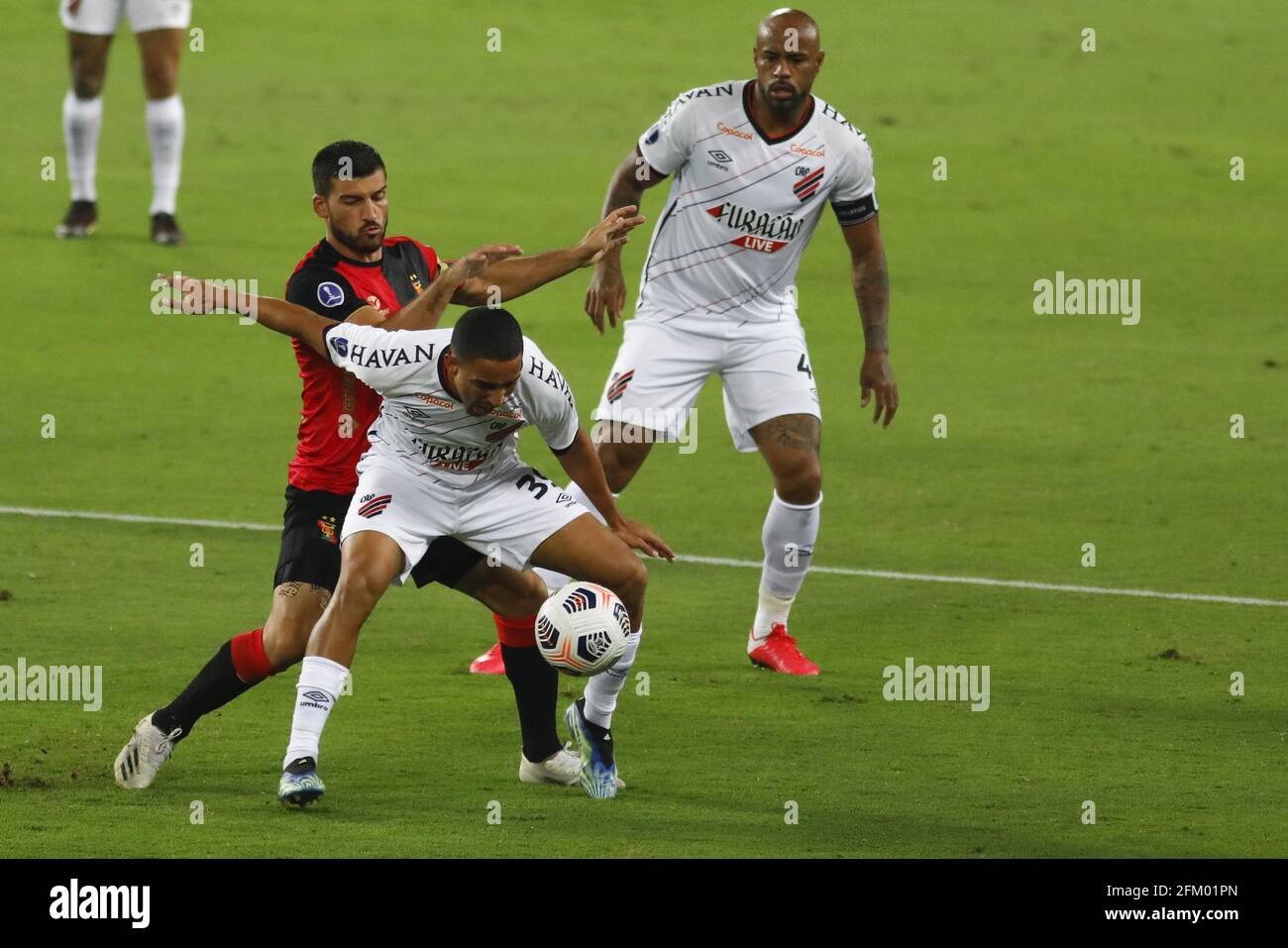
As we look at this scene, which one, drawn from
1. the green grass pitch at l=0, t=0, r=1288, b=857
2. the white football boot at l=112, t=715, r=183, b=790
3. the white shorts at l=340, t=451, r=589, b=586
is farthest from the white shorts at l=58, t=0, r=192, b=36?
the white football boot at l=112, t=715, r=183, b=790

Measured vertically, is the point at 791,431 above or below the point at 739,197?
below

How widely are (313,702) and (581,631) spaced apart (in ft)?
2.98

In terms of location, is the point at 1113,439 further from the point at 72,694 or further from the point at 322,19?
the point at 322,19

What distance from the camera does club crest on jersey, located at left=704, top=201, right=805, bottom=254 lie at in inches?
387

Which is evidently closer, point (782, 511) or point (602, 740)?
point (602, 740)

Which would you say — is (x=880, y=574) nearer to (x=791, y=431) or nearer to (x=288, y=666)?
(x=791, y=431)

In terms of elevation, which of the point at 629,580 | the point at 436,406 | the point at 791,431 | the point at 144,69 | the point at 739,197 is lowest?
the point at 629,580

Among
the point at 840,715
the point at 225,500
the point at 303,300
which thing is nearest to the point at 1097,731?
the point at 840,715

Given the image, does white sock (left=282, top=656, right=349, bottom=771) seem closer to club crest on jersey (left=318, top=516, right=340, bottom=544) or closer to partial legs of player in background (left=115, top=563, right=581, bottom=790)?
partial legs of player in background (left=115, top=563, right=581, bottom=790)

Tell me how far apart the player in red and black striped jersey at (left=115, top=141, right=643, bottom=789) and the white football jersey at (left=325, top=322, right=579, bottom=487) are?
234mm

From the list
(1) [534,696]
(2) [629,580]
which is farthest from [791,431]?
(1) [534,696]

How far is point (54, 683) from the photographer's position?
8.88m

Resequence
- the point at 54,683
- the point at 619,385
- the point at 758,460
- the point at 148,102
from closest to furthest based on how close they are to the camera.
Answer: the point at 54,683
the point at 619,385
the point at 758,460
the point at 148,102

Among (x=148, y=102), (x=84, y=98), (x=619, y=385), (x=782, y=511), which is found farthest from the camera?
(x=84, y=98)
